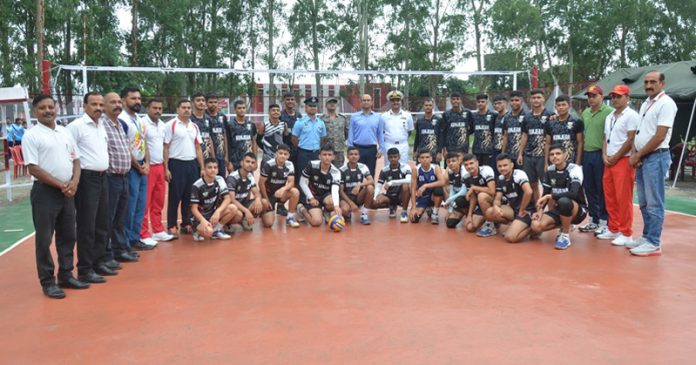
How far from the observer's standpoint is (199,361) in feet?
9.89

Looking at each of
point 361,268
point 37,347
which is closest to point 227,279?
point 361,268

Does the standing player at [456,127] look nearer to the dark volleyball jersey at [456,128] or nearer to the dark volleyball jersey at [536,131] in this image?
the dark volleyball jersey at [456,128]

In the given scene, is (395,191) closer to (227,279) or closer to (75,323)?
(227,279)

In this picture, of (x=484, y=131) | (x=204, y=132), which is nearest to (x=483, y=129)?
(x=484, y=131)

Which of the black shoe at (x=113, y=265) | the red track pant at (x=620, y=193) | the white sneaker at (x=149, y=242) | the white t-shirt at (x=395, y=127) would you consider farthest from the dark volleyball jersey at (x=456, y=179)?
the black shoe at (x=113, y=265)

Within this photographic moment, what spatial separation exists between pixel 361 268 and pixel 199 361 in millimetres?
2124

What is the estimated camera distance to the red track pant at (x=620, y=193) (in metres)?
5.65

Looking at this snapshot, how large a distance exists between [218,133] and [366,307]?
3845 millimetres

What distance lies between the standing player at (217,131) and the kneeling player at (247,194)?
0.42 meters

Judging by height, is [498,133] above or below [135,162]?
above

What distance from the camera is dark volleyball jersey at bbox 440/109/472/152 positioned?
25.4 feet

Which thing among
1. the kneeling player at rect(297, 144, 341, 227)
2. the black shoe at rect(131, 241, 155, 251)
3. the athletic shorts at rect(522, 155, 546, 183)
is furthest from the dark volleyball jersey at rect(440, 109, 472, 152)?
the black shoe at rect(131, 241, 155, 251)

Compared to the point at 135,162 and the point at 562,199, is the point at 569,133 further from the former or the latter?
the point at 135,162

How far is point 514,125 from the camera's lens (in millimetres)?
7059
